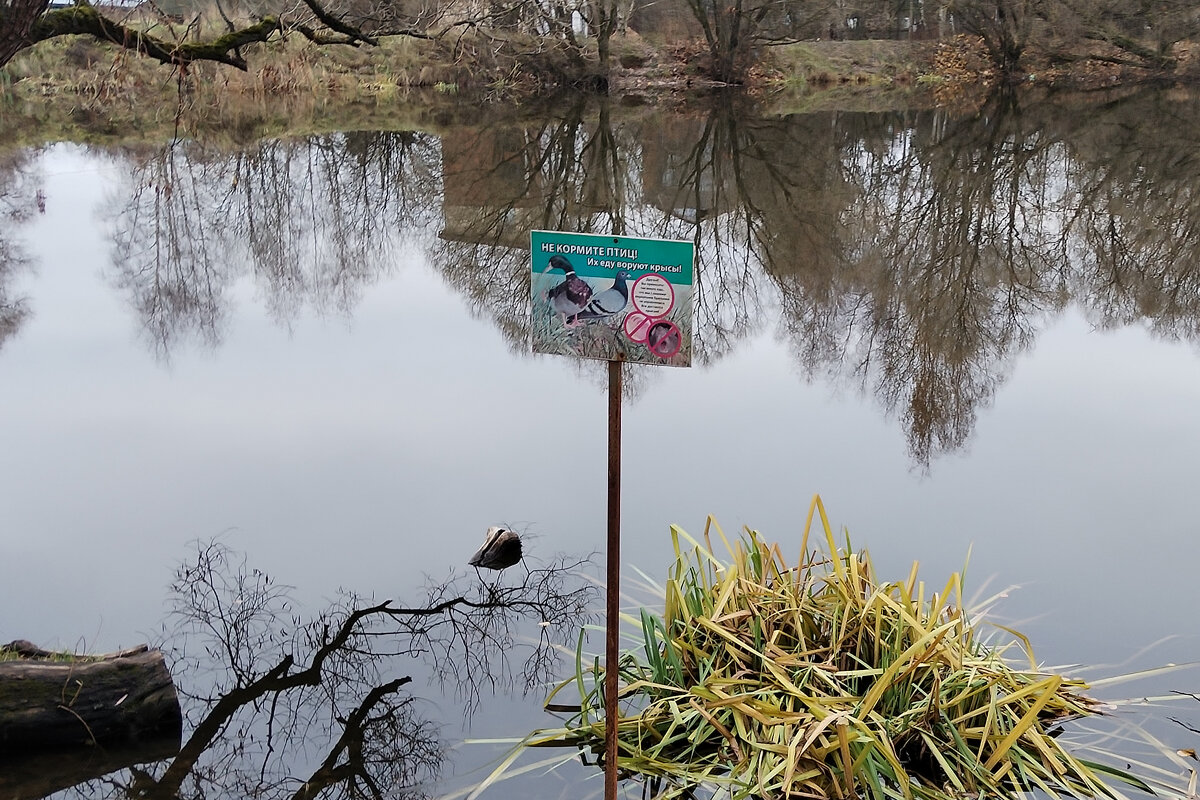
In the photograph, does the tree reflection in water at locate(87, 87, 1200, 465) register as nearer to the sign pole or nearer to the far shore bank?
the far shore bank

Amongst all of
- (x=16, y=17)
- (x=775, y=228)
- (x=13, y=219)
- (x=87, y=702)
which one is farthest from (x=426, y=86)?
(x=87, y=702)

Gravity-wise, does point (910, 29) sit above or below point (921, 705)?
above

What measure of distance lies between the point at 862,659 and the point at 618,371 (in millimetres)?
1417

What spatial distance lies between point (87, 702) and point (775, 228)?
9301 millimetres

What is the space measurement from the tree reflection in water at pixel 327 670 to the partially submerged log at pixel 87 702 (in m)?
0.16

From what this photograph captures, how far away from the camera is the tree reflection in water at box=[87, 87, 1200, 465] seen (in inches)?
356

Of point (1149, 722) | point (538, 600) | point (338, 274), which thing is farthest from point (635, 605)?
point (338, 274)

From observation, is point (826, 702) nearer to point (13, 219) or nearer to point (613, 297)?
point (613, 297)

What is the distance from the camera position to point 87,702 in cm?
369

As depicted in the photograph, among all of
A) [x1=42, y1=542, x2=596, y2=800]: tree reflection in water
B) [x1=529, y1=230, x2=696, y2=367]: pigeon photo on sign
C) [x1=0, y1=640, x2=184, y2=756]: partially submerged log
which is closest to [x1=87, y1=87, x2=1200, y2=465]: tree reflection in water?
[x1=42, y1=542, x2=596, y2=800]: tree reflection in water

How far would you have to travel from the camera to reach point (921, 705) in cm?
347

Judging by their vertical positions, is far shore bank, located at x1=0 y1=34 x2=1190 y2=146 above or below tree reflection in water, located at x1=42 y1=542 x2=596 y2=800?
above

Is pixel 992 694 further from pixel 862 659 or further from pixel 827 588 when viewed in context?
pixel 827 588

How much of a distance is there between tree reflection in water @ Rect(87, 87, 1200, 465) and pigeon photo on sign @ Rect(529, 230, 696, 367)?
12.8ft
